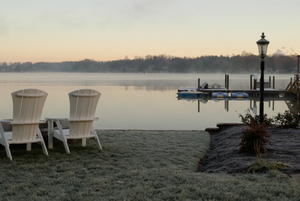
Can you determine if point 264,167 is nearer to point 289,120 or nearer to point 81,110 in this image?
point 81,110

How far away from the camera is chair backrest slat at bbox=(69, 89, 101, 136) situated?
21.5 ft

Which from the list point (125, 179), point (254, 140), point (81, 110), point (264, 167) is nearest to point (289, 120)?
point (254, 140)

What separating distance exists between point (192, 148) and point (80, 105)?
82.0 inches

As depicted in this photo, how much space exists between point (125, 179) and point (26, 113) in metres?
2.25

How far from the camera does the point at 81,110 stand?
662 cm

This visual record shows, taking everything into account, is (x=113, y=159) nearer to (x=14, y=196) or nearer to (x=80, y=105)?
(x=80, y=105)

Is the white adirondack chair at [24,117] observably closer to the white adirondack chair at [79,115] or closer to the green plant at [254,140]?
the white adirondack chair at [79,115]

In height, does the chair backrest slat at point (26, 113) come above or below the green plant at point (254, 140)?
above

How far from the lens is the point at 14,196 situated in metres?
4.00

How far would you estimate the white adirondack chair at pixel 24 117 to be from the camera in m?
5.96

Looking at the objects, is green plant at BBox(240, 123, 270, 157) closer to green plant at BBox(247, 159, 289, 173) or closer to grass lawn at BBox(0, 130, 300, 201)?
grass lawn at BBox(0, 130, 300, 201)

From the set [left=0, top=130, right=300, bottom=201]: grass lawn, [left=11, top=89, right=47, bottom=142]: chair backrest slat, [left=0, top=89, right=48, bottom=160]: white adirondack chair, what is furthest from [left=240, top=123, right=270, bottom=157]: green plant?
[left=11, top=89, right=47, bottom=142]: chair backrest slat

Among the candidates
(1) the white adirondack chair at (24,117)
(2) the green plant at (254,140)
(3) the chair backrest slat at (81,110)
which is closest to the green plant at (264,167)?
(2) the green plant at (254,140)

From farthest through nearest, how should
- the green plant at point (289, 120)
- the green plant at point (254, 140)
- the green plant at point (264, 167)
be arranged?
the green plant at point (289, 120) < the green plant at point (254, 140) < the green plant at point (264, 167)
